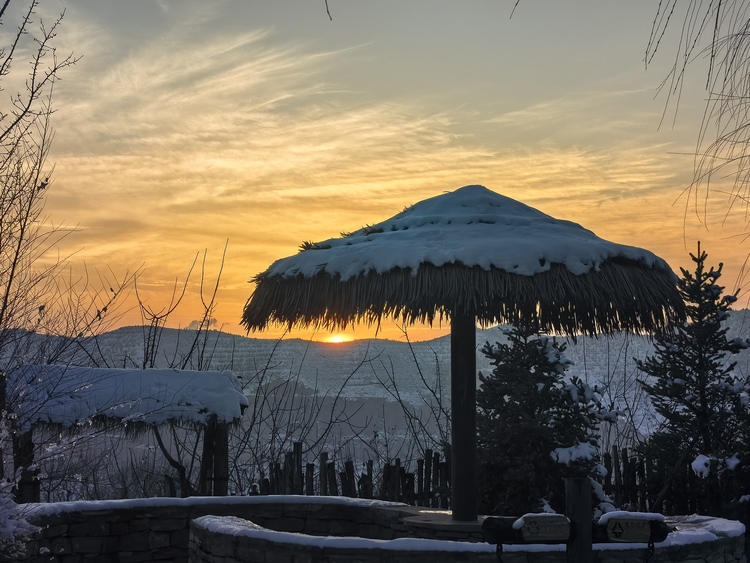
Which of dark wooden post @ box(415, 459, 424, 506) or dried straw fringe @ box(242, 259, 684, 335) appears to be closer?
dried straw fringe @ box(242, 259, 684, 335)

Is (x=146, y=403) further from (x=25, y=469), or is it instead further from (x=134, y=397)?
(x=25, y=469)

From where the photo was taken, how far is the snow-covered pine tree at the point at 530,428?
1003 cm

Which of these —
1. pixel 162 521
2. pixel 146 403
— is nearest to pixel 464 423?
pixel 162 521

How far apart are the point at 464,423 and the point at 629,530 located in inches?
91.0

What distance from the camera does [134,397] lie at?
10039 mm

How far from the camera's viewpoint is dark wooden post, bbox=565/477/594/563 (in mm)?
4523

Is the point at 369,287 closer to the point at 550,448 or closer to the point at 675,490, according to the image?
the point at 550,448

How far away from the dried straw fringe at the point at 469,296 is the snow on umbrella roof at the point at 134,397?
344 centimetres

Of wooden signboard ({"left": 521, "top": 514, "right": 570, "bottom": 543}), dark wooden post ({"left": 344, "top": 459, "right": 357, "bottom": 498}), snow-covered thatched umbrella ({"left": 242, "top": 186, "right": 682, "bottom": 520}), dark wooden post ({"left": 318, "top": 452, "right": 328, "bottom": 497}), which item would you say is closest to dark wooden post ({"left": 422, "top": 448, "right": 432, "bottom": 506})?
dark wooden post ({"left": 344, "top": 459, "right": 357, "bottom": 498})

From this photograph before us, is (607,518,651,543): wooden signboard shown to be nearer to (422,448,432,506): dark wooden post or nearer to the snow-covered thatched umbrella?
the snow-covered thatched umbrella

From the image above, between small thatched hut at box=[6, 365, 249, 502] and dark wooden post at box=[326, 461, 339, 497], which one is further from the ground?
small thatched hut at box=[6, 365, 249, 502]

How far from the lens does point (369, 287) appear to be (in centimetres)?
611

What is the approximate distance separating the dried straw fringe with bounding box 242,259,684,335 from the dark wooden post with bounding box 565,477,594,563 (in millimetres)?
1664

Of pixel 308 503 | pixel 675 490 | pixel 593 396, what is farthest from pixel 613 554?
pixel 675 490
